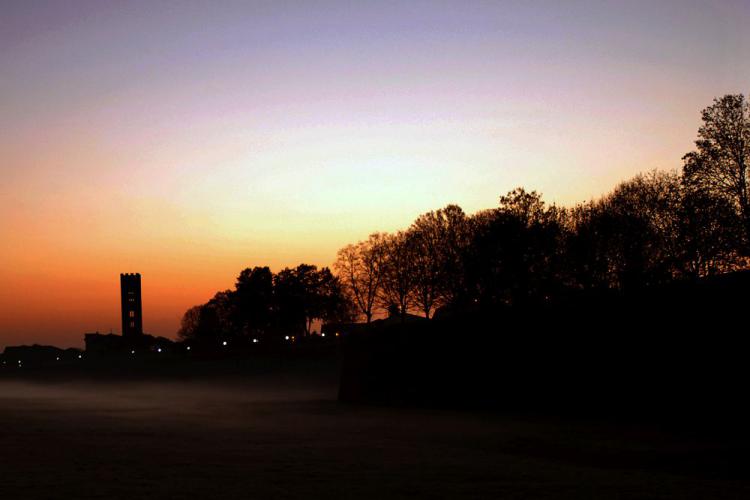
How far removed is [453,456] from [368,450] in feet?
6.69

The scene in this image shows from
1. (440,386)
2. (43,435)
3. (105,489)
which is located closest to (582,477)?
(105,489)

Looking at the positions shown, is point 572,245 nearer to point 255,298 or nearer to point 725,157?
point 725,157

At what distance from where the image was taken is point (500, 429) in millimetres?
23469

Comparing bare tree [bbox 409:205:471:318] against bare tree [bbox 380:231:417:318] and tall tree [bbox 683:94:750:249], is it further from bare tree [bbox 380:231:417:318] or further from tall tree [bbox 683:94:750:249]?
tall tree [bbox 683:94:750:249]

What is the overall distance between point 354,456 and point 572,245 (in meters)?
50.6

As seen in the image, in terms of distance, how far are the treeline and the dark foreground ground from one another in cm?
890

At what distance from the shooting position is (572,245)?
65438mm

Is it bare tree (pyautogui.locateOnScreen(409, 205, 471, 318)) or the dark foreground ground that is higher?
bare tree (pyautogui.locateOnScreen(409, 205, 471, 318))

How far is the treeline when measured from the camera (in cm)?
4803

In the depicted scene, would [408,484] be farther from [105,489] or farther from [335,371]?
[335,371]

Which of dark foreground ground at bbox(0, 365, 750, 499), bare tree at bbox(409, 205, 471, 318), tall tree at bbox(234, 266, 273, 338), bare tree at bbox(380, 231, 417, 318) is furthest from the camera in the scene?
tall tree at bbox(234, 266, 273, 338)

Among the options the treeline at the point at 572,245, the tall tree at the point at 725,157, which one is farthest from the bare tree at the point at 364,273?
the tall tree at the point at 725,157

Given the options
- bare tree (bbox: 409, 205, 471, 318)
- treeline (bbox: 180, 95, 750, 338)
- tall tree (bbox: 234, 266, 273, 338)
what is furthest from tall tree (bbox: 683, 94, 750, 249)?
tall tree (bbox: 234, 266, 273, 338)

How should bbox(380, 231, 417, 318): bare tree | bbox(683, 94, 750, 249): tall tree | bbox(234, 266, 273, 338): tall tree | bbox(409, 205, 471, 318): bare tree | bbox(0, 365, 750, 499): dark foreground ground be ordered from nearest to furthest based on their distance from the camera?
bbox(0, 365, 750, 499): dark foreground ground → bbox(683, 94, 750, 249): tall tree → bbox(409, 205, 471, 318): bare tree → bbox(380, 231, 417, 318): bare tree → bbox(234, 266, 273, 338): tall tree
